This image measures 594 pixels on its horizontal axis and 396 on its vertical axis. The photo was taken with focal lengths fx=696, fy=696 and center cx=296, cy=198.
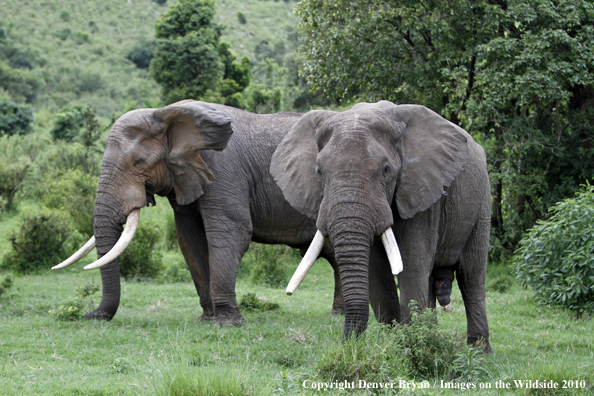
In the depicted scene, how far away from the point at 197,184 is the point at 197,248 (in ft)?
3.79

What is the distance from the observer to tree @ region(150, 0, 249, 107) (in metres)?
30.5

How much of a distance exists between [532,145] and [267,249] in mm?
5411

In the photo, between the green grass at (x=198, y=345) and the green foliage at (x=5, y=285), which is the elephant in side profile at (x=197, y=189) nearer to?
the green grass at (x=198, y=345)

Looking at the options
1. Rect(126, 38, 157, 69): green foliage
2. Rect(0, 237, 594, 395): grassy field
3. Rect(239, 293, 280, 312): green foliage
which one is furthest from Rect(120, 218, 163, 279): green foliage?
Rect(126, 38, 157, 69): green foliage

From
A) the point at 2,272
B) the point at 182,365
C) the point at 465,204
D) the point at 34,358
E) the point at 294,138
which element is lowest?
the point at 2,272

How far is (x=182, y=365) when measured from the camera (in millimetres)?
4848

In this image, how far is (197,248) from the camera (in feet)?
29.5

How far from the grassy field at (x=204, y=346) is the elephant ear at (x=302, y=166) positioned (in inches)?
Result: 48.0

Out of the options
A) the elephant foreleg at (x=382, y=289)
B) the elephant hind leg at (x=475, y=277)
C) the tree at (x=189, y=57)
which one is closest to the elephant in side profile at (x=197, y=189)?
the elephant foreleg at (x=382, y=289)

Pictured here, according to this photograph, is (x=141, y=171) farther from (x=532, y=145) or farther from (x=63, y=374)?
(x=532, y=145)

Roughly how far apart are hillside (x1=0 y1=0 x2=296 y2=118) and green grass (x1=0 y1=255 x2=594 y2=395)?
37985 millimetres

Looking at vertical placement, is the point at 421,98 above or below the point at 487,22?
below

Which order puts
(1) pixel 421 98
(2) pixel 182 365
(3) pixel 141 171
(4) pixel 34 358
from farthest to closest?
(1) pixel 421 98, (3) pixel 141 171, (4) pixel 34 358, (2) pixel 182 365

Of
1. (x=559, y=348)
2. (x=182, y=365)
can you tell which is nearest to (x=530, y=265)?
(x=559, y=348)
